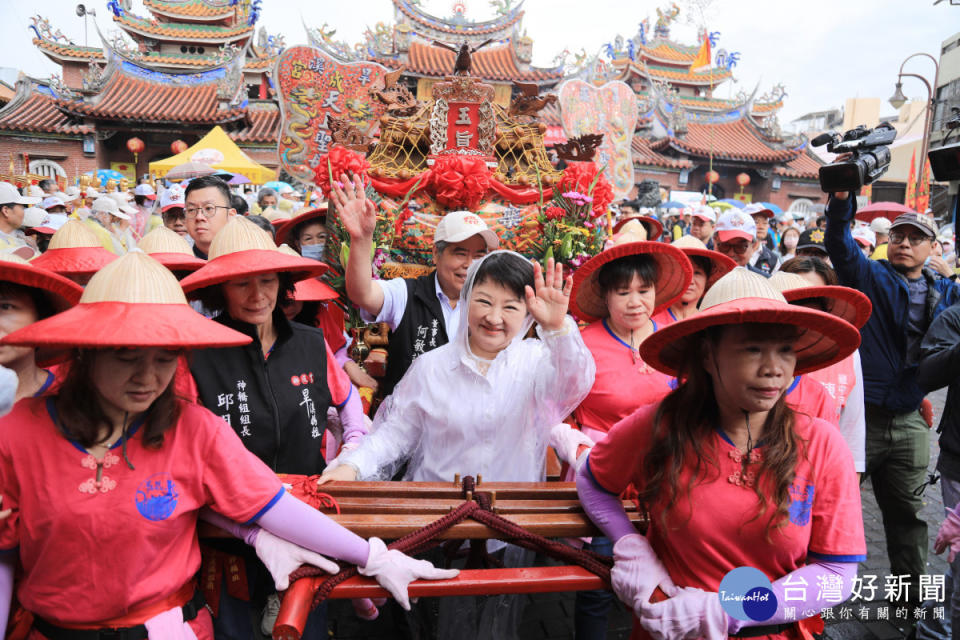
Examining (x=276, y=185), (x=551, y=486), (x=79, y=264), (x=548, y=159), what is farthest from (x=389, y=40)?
(x=551, y=486)

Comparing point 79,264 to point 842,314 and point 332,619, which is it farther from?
point 842,314

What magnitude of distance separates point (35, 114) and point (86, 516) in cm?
2187

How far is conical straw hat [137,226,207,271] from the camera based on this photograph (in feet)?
8.38

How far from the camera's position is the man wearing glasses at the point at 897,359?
288cm

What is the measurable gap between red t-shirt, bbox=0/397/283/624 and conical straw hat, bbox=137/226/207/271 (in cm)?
127

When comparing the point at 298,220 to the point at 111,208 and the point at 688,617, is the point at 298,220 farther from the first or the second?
the point at 111,208

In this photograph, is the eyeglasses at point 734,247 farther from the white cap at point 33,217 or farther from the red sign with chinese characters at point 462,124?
the white cap at point 33,217

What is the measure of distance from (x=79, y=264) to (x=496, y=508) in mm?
2109

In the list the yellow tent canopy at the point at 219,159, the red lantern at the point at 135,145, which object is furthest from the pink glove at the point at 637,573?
the red lantern at the point at 135,145

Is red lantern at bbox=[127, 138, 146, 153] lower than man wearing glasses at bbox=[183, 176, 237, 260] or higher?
higher

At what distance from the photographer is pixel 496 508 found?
1703mm

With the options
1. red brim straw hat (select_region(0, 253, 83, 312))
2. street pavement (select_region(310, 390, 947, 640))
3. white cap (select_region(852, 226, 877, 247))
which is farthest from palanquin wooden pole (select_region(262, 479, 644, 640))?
white cap (select_region(852, 226, 877, 247))

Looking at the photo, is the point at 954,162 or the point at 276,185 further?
the point at 276,185

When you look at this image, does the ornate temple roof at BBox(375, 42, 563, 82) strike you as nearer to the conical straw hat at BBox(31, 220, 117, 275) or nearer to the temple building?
the temple building
